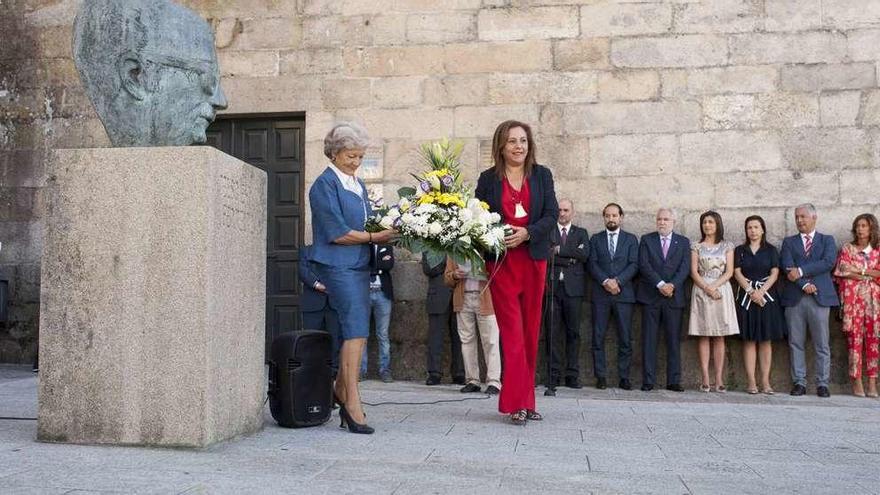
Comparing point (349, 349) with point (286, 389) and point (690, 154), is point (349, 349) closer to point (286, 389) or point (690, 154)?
point (286, 389)

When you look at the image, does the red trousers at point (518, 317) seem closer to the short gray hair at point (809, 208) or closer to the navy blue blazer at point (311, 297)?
the navy blue blazer at point (311, 297)

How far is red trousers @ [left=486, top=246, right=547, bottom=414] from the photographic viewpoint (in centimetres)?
569

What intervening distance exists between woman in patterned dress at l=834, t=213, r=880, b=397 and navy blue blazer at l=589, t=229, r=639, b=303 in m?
2.09

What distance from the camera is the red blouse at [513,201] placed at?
579 centimetres

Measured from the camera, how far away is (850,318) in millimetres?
8742

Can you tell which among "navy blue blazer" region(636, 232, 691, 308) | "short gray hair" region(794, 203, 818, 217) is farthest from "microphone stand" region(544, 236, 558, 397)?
"short gray hair" region(794, 203, 818, 217)

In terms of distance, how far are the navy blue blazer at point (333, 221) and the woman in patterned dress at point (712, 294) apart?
5.03 meters

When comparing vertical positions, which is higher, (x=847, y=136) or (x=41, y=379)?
(x=847, y=136)

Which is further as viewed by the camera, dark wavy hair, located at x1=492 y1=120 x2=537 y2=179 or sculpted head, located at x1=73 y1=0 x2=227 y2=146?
dark wavy hair, located at x1=492 y1=120 x2=537 y2=179

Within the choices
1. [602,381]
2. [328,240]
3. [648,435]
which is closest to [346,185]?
[328,240]

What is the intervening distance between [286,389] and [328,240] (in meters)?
0.97

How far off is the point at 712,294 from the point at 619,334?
1047 mm

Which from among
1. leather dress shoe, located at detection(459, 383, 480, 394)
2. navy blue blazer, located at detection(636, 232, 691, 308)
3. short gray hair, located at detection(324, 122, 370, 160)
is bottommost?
leather dress shoe, located at detection(459, 383, 480, 394)

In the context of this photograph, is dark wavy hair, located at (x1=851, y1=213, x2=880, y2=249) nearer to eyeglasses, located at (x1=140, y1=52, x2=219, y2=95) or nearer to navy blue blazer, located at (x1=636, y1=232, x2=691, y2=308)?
navy blue blazer, located at (x1=636, y1=232, x2=691, y2=308)
